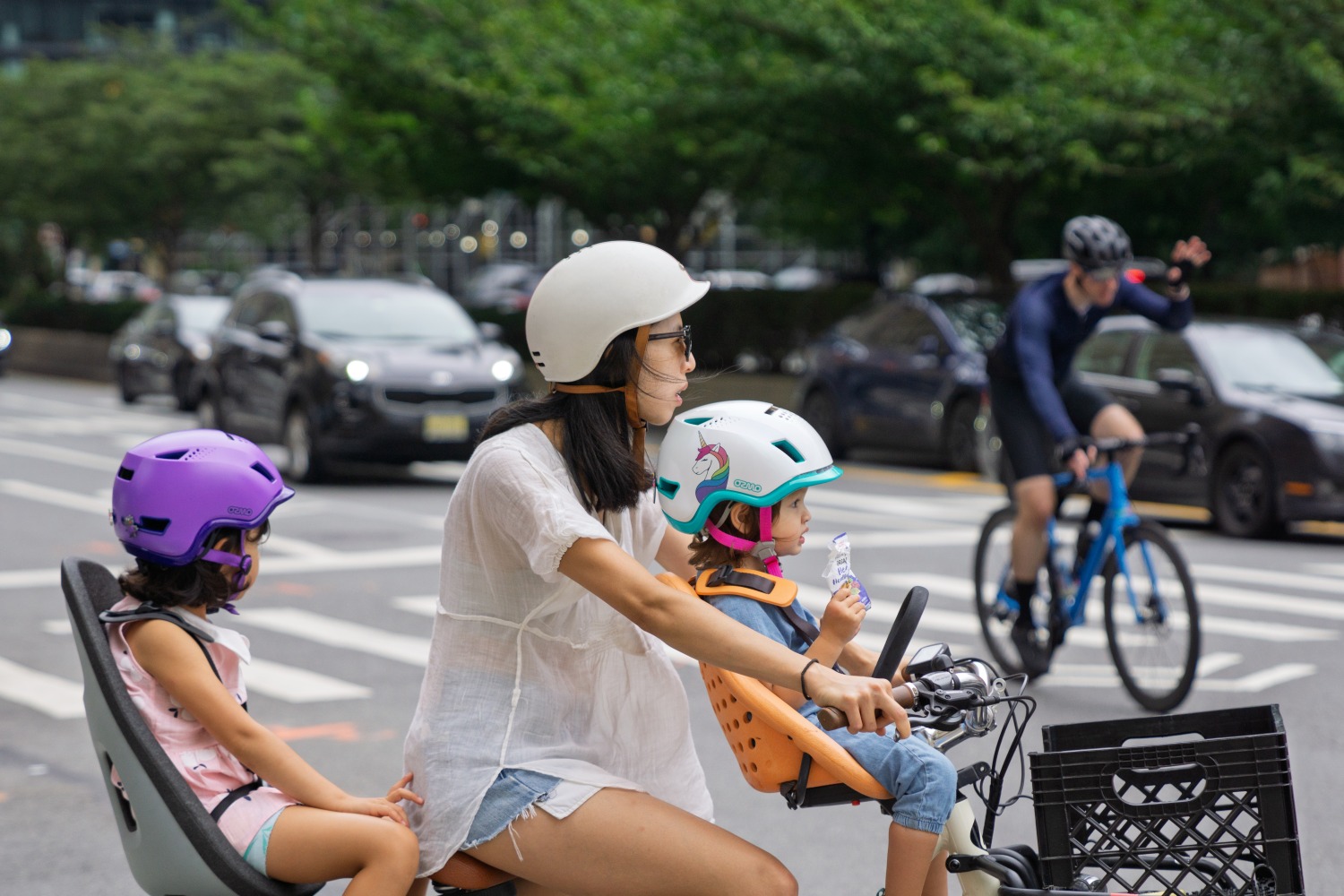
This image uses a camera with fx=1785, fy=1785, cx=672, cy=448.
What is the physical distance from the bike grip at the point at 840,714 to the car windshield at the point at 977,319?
13505 millimetres

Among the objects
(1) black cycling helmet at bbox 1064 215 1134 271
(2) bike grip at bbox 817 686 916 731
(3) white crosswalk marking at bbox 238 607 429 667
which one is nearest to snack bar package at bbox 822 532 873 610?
(2) bike grip at bbox 817 686 916 731

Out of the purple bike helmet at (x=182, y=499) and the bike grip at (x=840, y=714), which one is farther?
the purple bike helmet at (x=182, y=499)

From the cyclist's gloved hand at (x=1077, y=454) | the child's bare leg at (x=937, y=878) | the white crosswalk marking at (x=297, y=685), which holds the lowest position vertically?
the white crosswalk marking at (x=297, y=685)

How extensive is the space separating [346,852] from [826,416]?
14849mm

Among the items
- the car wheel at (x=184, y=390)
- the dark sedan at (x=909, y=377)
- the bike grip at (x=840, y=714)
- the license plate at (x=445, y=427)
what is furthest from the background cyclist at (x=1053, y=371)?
Result: the car wheel at (x=184, y=390)

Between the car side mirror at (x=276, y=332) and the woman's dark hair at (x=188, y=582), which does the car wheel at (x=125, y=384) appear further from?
the woman's dark hair at (x=188, y=582)

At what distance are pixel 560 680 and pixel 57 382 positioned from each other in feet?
103

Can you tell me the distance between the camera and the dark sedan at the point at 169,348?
79.0 ft

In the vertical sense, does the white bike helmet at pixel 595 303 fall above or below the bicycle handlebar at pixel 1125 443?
above

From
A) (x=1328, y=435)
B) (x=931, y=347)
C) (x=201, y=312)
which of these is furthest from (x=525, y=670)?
(x=201, y=312)

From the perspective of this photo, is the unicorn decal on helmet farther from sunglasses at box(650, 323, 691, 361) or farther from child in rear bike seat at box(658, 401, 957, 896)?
sunglasses at box(650, 323, 691, 361)

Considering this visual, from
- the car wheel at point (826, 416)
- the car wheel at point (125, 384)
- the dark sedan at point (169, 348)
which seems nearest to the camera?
the car wheel at point (826, 416)

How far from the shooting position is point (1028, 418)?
704cm

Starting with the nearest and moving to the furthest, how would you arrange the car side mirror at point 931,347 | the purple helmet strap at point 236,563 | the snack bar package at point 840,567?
the snack bar package at point 840,567 → the purple helmet strap at point 236,563 → the car side mirror at point 931,347
